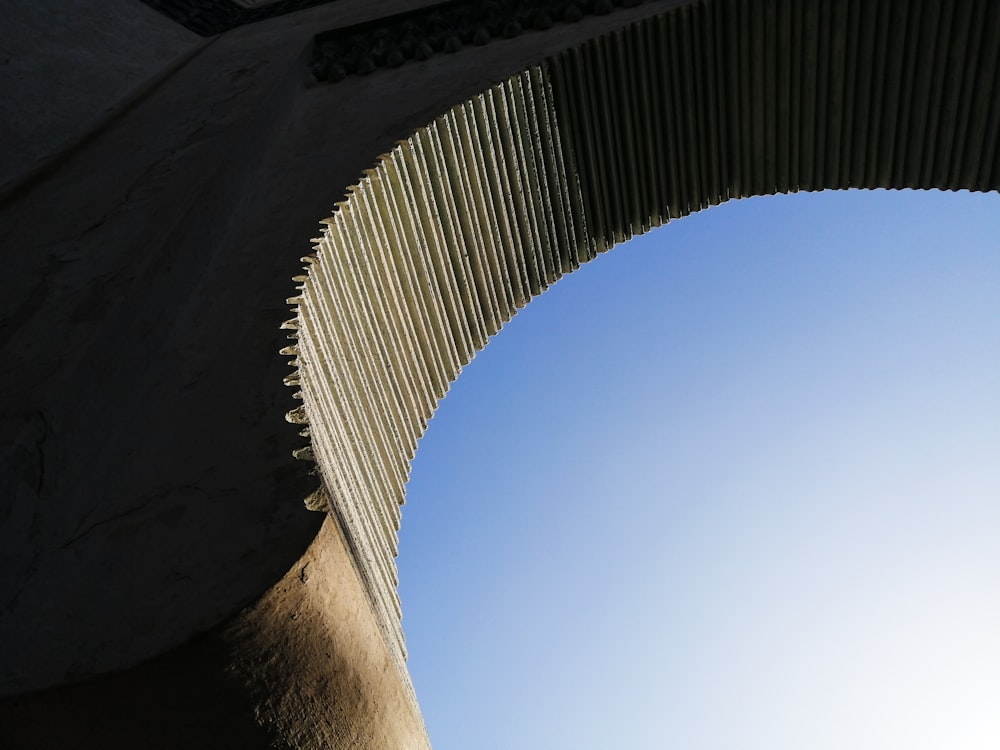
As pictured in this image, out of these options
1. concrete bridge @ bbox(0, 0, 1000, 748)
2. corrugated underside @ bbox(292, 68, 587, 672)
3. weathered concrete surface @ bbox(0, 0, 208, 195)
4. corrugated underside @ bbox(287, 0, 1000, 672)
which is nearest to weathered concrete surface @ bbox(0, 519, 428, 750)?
concrete bridge @ bbox(0, 0, 1000, 748)

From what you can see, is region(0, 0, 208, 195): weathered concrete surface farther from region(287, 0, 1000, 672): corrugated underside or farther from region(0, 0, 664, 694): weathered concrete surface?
region(287, 0, 1000, 672): corrugated underside

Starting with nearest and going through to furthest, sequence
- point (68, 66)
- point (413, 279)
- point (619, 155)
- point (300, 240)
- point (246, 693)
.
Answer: point (246, 693) < point (300, 240) < point (413, 279) < point (619, 155) < point (68, 66)

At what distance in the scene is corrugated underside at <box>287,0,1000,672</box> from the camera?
7.18 feet

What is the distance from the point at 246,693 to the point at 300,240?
101 cm

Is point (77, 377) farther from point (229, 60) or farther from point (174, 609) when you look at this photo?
point (229, 60)

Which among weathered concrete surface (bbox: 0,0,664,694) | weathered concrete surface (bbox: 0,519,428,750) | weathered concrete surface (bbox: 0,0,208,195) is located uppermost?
weathered concrete surface (bbox: 0,0,208,195)

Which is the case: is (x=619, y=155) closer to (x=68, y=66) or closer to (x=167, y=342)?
(x=167, y=342)

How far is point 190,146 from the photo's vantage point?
8.42 ft

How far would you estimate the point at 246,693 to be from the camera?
4.08ft

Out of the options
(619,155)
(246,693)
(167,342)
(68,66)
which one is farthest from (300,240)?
(68,66)

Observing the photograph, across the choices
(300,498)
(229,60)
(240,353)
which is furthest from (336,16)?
(300,498)

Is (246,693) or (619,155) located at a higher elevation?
(619,155)

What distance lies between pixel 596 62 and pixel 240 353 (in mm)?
1404

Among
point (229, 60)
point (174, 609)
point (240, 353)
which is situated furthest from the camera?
point (229, 60)
